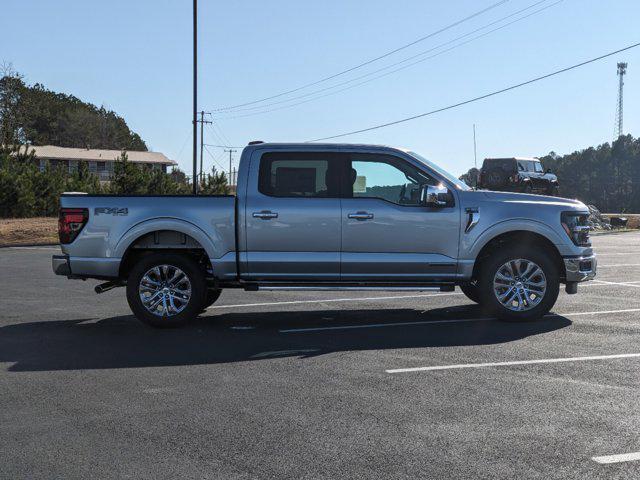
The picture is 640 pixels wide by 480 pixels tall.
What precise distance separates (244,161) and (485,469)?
5.69 metres

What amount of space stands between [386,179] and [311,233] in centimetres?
113

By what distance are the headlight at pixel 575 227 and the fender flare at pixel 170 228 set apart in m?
4.21

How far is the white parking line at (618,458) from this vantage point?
4.28 m

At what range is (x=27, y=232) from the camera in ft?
90.5

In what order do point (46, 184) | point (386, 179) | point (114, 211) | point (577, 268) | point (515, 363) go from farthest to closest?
point (46, 184) → point (577, 268) → point (386, 179) → point (114, 211) → point (515, 363)

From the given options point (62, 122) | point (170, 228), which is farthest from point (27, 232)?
point (62, 122)

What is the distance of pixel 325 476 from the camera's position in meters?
4.07

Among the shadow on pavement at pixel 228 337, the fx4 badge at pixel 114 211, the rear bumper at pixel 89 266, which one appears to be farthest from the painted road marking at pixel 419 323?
the fx4 badge at pixel 114 211

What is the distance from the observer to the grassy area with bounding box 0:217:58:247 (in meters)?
26.4

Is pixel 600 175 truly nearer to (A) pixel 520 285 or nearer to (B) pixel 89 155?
(B) pixel 89 155

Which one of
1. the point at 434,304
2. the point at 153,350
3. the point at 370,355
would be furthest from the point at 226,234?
the point at 434,304

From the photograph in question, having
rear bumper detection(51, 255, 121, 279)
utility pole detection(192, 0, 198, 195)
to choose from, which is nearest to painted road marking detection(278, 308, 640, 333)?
rear bumper detection(51, 255, 121, 279)

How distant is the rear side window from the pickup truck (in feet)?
0.05

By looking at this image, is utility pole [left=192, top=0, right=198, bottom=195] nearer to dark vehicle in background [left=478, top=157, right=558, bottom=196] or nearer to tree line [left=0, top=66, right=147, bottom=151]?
dark vehicle in background [left=478, top=157, right=558, bottom=196]
